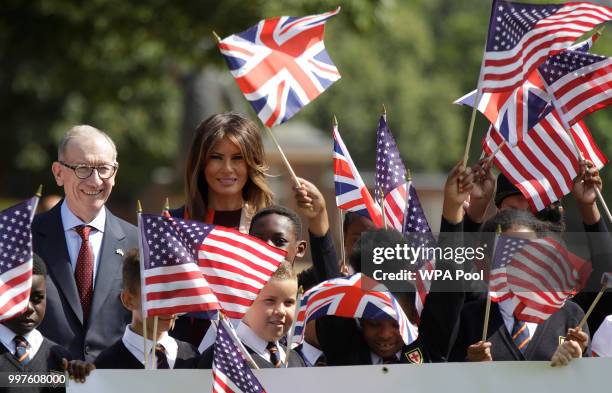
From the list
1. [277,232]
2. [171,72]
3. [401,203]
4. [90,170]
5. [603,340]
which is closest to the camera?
[603,340]

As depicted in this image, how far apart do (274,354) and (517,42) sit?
2070 mm

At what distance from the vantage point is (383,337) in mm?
5957

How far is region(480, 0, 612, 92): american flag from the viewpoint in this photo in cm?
629

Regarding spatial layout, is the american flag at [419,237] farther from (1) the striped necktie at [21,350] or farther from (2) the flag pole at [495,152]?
(1) the striped necktie at [21,350]

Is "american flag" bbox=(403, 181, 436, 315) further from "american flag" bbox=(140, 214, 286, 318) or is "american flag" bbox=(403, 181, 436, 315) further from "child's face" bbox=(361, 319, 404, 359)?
"american flag" bbox=(140, 214, 286, 318)

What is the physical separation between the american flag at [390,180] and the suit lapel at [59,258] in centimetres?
169

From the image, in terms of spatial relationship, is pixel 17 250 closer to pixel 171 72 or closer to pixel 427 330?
pixel 427 330

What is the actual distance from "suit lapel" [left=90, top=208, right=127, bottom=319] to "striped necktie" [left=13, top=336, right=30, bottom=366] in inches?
20.8

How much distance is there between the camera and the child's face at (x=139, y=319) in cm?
565

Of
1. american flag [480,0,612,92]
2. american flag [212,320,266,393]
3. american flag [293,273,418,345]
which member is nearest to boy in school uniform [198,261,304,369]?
american flag [293,273,418,345]

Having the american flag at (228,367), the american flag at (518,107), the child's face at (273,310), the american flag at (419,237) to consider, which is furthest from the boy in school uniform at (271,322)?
the american flag at (518,107)

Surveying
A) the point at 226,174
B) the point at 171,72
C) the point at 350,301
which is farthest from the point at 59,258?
the point at 171,72

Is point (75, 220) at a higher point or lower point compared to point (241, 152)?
lower

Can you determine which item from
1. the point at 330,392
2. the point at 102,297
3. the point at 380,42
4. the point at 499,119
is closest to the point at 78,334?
the point at 102,297
